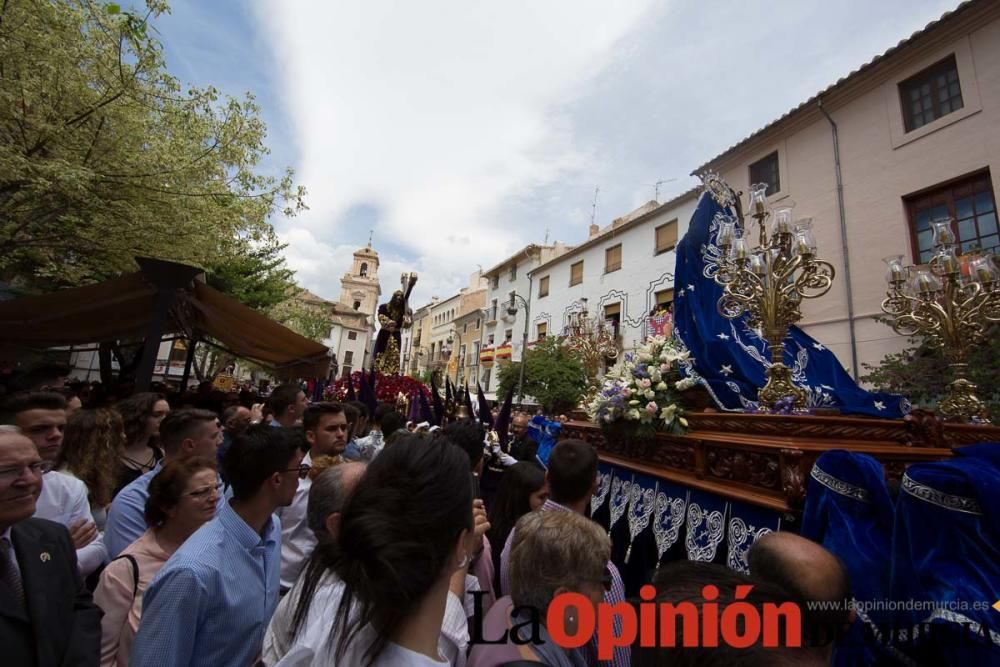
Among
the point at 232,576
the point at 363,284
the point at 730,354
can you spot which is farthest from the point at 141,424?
the point at 363,284

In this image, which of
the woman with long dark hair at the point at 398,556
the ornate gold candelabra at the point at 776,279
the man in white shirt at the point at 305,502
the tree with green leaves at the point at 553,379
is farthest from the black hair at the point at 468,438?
the tree with green leaves at the point at 553,379

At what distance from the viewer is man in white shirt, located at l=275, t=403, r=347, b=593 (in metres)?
2.39

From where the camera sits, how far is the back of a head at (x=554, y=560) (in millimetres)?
1442

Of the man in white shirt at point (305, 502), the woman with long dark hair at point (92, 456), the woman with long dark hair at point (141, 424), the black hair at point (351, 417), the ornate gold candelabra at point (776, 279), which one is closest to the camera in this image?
the man in white shirt at point (305, 502)

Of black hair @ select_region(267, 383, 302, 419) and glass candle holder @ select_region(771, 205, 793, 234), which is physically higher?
glass candle holder @ select_region(771, 205, 793, 234)

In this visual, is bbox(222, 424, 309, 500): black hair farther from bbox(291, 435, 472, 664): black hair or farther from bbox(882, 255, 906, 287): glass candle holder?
bbox(882, 255, 906, 287): glass candle holder

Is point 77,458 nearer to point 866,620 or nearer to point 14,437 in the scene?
point 14,437

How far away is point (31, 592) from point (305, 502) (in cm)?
129

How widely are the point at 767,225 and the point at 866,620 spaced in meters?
3.02

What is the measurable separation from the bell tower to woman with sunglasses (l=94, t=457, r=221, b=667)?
184ft

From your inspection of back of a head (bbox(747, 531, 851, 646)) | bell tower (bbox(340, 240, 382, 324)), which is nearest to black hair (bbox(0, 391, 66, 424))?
back of a head (bbox(747, 531, 851, 646))

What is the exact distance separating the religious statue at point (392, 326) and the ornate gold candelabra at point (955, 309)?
8138 mm

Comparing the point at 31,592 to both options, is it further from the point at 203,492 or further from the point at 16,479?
the point at 203,492

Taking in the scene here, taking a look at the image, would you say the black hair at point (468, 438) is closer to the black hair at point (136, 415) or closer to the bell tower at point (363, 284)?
the black hair at point (136, 415)
